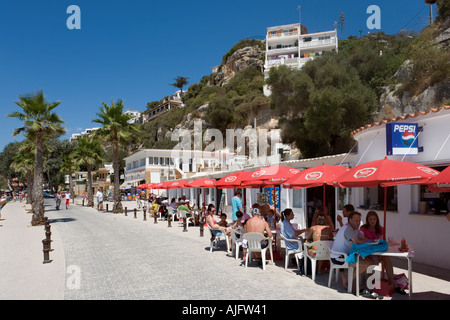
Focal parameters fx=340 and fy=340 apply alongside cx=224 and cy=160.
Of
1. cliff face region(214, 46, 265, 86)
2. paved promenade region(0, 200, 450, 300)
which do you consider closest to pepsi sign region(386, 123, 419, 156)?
paved promenade region(0, 200, 450, 300)

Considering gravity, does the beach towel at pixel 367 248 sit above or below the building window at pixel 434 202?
below

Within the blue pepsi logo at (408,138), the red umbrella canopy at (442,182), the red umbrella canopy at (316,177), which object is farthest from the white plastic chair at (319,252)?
the blue pepsi logo at (408,138)

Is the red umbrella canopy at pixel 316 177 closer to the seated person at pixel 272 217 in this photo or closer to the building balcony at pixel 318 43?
Result: the seated person at pixel 272 217

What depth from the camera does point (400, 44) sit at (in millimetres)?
42094

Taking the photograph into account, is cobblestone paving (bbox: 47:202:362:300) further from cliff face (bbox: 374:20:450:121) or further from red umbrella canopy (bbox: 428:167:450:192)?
cliff face (bbox: 374:20:450:121)

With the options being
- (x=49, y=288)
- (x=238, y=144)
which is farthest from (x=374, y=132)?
(x=238, y=144)

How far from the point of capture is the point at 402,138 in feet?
26.9

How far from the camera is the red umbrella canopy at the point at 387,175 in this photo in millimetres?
5664

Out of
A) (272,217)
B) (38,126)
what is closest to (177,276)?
(272,217)

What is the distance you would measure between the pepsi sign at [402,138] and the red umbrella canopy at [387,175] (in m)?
2.21

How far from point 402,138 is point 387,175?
3.00 meters

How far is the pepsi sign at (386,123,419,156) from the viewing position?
8172 millimetres

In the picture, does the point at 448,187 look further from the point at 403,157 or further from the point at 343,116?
the point at 343,116

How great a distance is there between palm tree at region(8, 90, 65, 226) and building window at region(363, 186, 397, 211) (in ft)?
53.8
